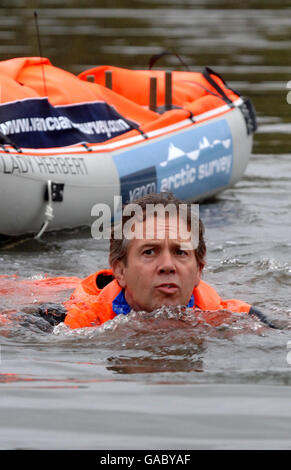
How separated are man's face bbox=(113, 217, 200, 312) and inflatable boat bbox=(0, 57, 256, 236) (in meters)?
2.98

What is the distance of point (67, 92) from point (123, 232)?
4068 mm

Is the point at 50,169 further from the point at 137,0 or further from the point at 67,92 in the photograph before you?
the point at 137,0

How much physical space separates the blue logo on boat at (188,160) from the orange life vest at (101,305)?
3.28m

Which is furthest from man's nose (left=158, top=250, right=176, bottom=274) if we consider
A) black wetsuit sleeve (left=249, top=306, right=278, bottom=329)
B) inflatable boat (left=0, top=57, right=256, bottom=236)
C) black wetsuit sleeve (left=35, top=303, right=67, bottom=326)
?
inflatable boat (left=0, top=57, right=256, bottom=236)

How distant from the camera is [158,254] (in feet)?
14.9

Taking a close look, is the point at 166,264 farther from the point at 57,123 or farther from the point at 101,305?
the point at 57,123

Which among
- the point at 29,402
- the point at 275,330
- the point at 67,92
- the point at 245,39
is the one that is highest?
the point at 245,39

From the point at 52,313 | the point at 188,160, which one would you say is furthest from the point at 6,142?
the point at 52,313

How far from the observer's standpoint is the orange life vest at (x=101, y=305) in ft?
16.2

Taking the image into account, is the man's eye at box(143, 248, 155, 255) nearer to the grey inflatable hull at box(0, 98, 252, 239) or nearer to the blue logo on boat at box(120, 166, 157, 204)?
the grey inflatable hull at box(0, 98, 252, 239)

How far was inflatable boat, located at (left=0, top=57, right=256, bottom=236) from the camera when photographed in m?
7.76

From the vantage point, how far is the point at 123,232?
187 inches

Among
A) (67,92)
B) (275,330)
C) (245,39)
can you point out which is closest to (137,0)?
(245,39)

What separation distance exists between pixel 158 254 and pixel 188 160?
4.66 m
